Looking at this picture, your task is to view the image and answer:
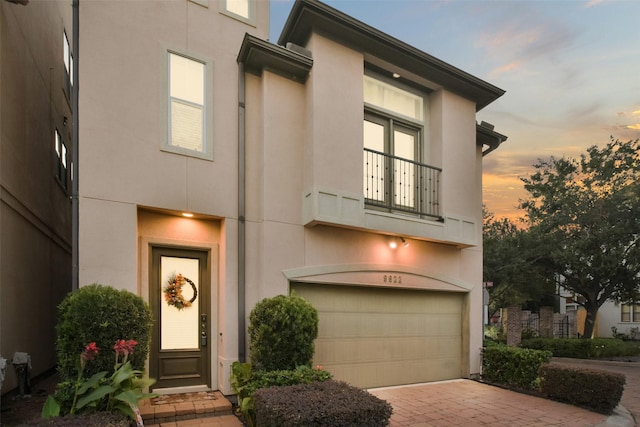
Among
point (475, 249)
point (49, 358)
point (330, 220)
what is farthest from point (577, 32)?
point (49, 358)

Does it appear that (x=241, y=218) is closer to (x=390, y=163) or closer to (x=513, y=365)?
(x=390, y=163)

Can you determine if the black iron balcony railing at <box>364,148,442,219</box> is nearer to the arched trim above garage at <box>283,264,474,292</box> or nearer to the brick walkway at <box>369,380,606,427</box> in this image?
the arched trim above garage at <box>283,264,474,292</box>

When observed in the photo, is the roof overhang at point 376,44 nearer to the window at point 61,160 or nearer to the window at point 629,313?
the window at point 61,160

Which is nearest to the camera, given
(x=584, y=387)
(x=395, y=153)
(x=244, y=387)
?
(x=244, y=387)

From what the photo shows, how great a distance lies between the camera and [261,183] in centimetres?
708

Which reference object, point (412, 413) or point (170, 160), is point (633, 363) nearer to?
point (412, 413)

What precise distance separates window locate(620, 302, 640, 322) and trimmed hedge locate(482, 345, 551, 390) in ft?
72.3

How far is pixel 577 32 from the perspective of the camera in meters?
10.3

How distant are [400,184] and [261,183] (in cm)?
326

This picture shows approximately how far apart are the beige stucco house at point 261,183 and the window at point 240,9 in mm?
29

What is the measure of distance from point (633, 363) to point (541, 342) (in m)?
2.95

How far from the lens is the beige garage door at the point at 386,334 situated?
7645 mm

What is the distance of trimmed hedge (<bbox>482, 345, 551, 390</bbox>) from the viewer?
27.3 feet

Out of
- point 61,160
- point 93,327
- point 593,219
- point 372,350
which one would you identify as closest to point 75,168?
point 93,327
